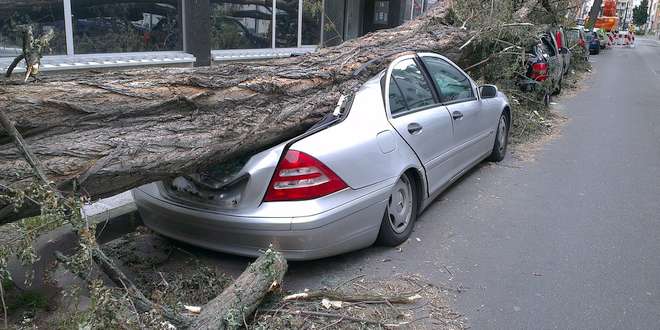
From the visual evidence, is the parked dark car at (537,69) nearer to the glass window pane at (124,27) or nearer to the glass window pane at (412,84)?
the glass window pane at (412,84)

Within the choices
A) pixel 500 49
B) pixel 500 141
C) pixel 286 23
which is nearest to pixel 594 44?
pixel 286 23

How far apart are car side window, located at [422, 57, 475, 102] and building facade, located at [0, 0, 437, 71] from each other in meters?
3.68

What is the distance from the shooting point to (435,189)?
5.12 meters

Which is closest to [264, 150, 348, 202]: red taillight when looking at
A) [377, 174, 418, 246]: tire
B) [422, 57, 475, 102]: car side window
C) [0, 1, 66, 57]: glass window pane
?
[377, 174, 418, 246]: tire

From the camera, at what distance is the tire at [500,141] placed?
7221 millimetres

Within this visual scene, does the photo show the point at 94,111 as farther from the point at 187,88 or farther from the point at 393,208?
the point at 393,208

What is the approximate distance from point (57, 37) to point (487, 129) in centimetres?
556

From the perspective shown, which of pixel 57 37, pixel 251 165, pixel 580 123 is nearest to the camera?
pixel 251 165

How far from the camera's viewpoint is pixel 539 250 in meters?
4.61

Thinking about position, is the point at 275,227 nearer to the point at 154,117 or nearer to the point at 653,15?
the point at 154,117

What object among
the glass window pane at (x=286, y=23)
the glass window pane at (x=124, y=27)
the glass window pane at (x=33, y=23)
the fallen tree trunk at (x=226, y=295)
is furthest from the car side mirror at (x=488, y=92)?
the glass window pane at (x=286, y=23)

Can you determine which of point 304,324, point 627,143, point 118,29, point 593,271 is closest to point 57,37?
point 118,29

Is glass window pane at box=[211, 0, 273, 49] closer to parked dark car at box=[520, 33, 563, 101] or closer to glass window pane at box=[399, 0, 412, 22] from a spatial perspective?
parked dark car at box=[520, 33, 563, 101]

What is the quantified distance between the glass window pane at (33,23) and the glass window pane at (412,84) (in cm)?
417
